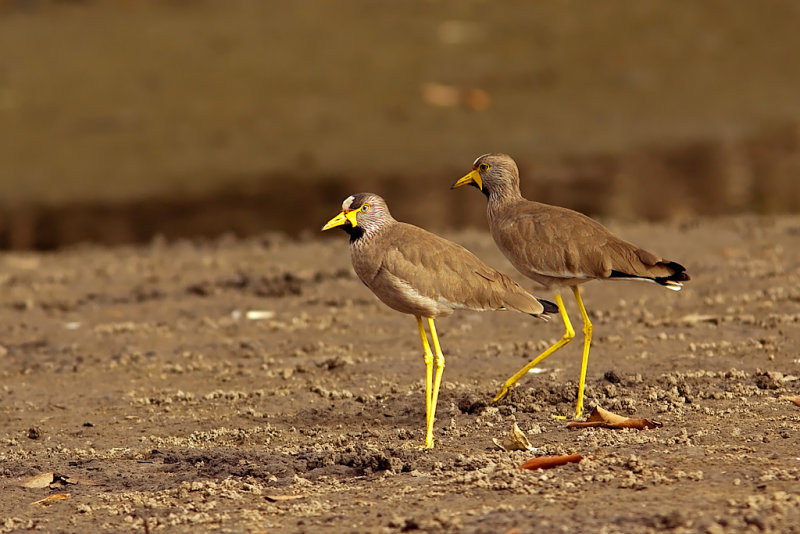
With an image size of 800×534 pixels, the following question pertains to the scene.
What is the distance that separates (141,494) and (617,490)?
80.8 inches

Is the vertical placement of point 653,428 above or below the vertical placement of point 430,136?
below

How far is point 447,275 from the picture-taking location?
6109mm

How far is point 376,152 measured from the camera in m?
16.3

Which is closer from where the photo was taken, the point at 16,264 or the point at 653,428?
the point at 653,428

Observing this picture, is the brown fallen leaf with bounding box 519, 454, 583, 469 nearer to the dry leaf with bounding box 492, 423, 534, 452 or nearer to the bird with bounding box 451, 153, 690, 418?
the dry leaf with bounding box 492, 423, 534, 452

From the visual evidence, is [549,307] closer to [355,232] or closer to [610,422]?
[610,422]

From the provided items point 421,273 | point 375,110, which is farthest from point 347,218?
point 375,110

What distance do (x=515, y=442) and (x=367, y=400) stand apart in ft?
4.69

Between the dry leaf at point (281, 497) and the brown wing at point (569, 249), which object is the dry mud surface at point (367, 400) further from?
the brown wing at point (569, 249)

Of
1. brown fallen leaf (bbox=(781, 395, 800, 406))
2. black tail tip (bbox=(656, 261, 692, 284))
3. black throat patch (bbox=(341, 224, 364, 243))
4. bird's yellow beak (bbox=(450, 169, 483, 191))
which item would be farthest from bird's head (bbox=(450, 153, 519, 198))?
brown fallen leaf (bbox=(781, 395, 800, 406))

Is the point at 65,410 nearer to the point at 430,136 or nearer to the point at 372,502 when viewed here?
the point at 372,502

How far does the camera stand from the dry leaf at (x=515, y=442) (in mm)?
5688

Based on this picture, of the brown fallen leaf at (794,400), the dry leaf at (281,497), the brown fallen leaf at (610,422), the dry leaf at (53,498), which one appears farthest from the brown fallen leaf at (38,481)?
the brown fallen leaf at (794,400)

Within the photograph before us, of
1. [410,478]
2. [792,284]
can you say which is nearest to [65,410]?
[410,478]
